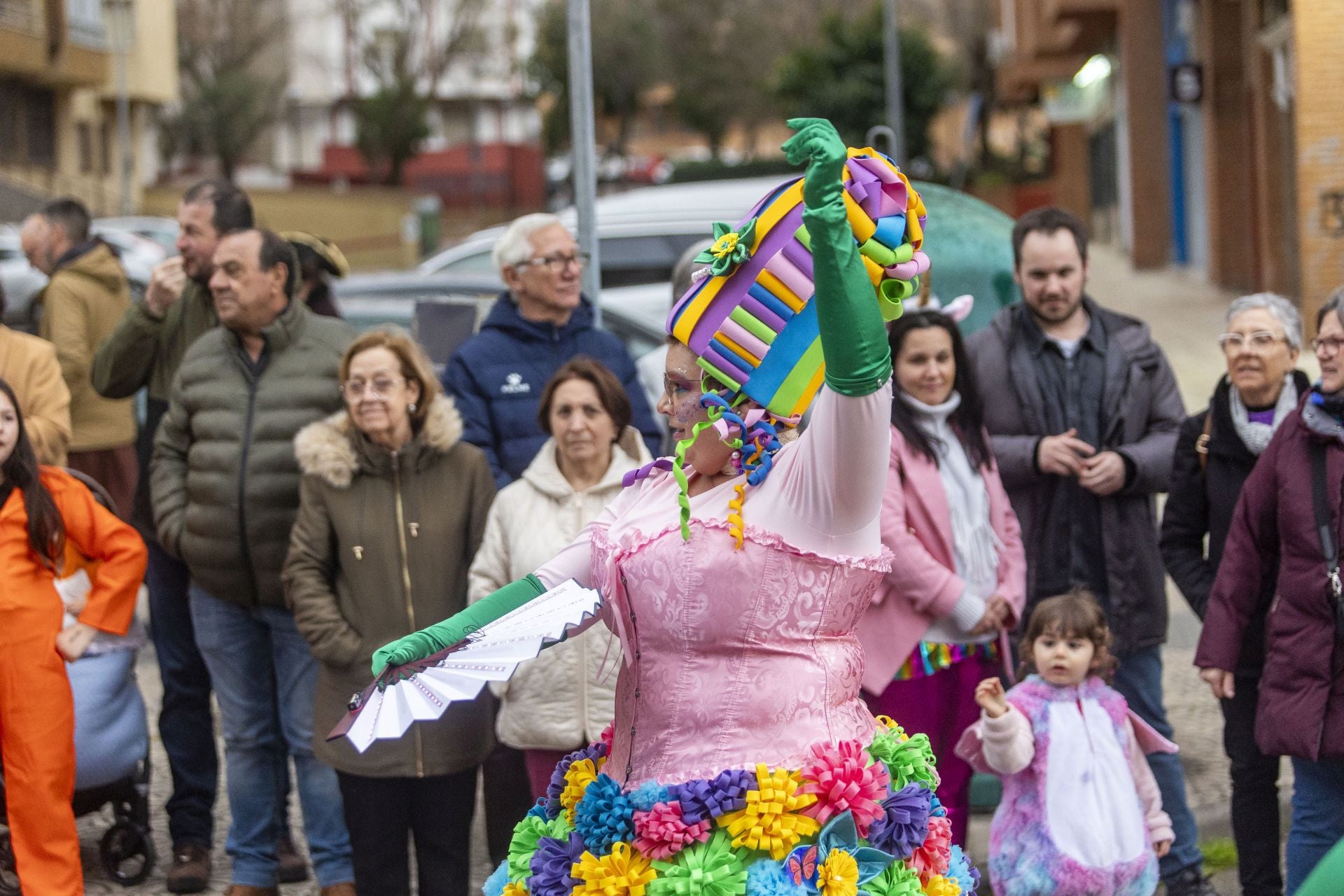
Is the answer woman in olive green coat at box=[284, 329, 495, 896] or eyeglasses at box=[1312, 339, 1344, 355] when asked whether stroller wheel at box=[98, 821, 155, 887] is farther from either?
eyeglasses at box=[1312, 339, 1344, 355]

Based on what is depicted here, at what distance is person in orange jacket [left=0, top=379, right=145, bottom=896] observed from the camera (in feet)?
16.3

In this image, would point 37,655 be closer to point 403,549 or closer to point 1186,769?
point 403,549

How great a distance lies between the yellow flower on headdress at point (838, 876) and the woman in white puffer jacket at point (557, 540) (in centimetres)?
197

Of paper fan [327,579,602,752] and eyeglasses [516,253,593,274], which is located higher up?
eyeglasses [516,253,593,274]

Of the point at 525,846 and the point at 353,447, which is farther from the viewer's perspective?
the point at 353,447

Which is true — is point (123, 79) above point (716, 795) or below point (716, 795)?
above

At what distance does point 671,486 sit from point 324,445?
2.08 m

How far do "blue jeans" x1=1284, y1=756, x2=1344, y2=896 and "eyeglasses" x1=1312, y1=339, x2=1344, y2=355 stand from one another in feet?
3.53

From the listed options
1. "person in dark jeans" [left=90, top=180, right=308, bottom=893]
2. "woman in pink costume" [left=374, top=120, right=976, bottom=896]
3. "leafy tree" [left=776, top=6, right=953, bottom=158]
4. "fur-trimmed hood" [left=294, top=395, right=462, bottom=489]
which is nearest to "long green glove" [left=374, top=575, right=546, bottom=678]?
"woman in pink costume" [left=374, top=120, right=976, bottom=896]

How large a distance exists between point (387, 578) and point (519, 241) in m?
1.41

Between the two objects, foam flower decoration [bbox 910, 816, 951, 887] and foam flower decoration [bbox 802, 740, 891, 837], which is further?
foam flower decoration [bbox 910, 816, 951, 887]

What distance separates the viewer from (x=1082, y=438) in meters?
5.54

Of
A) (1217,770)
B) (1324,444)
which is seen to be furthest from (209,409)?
(1217,770)

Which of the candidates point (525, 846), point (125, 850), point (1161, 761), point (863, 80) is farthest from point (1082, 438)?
point (863, 80)
